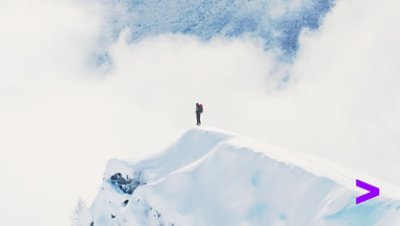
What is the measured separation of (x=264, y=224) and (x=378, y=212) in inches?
311

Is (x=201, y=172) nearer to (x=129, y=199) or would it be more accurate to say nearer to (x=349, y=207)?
(x=129, y=199)

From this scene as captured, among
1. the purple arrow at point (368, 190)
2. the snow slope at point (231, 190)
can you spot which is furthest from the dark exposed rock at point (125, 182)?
the purple arrow at point (368, 190)

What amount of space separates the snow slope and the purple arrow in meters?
Result: 0.34

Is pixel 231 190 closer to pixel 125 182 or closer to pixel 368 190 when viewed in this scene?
pixel 368 190

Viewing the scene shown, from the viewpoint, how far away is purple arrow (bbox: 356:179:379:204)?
167 ft

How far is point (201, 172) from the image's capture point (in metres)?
61.8

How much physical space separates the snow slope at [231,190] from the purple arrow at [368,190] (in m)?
0.34

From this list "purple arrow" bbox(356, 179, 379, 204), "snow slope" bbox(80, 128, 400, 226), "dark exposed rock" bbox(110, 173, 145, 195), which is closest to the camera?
"purple arrow" bbox(356, 179, 379, 204)

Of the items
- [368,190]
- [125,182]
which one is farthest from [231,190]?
[125,182]

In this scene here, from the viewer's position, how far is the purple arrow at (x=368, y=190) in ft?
167

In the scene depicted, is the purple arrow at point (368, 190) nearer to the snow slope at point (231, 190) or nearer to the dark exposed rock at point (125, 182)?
the snow slope at point (231, 190)

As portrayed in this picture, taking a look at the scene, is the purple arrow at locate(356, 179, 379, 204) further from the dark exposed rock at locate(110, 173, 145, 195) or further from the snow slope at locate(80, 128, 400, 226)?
the dark exposed rock at locate(110, 173, 145, 195)

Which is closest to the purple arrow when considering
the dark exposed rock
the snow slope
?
the snow slope

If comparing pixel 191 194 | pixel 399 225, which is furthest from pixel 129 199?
pixel 399 225
